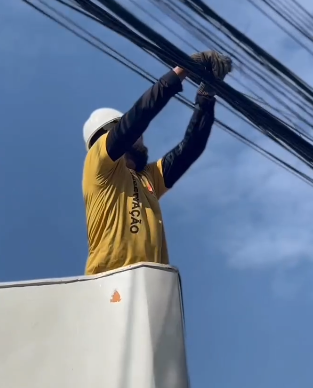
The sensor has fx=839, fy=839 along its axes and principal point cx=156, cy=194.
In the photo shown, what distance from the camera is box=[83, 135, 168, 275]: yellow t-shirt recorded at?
429 centimetres

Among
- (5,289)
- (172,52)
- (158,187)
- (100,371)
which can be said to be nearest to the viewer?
(100,371)

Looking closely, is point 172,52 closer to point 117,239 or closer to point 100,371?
point 117,239

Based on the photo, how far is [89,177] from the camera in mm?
4574

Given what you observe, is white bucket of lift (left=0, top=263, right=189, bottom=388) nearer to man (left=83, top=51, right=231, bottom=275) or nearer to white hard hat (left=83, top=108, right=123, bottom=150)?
man (left=83, top=51, right=231, bottom=275)

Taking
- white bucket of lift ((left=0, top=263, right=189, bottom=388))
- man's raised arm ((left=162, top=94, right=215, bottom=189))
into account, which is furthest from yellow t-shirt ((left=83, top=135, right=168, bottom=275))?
man's raised arm ((left=162, top=94, right=215, bottom=189))

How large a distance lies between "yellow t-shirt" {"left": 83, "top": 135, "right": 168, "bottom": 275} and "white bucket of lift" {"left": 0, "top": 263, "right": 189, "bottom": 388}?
0.73 ft

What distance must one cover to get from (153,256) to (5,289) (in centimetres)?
78

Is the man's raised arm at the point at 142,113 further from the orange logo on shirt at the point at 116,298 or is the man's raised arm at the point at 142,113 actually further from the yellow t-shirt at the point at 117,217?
the orange logo on shirt at the point at 116,298

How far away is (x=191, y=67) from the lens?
177 inches

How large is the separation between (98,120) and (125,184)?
1.80 feet

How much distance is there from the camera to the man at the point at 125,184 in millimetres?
4312

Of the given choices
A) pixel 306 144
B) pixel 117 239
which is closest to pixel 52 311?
pixel 117 239

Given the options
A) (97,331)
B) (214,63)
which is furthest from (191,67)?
(97,331)

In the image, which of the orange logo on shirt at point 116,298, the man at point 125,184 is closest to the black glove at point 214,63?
the man at point 125,184
